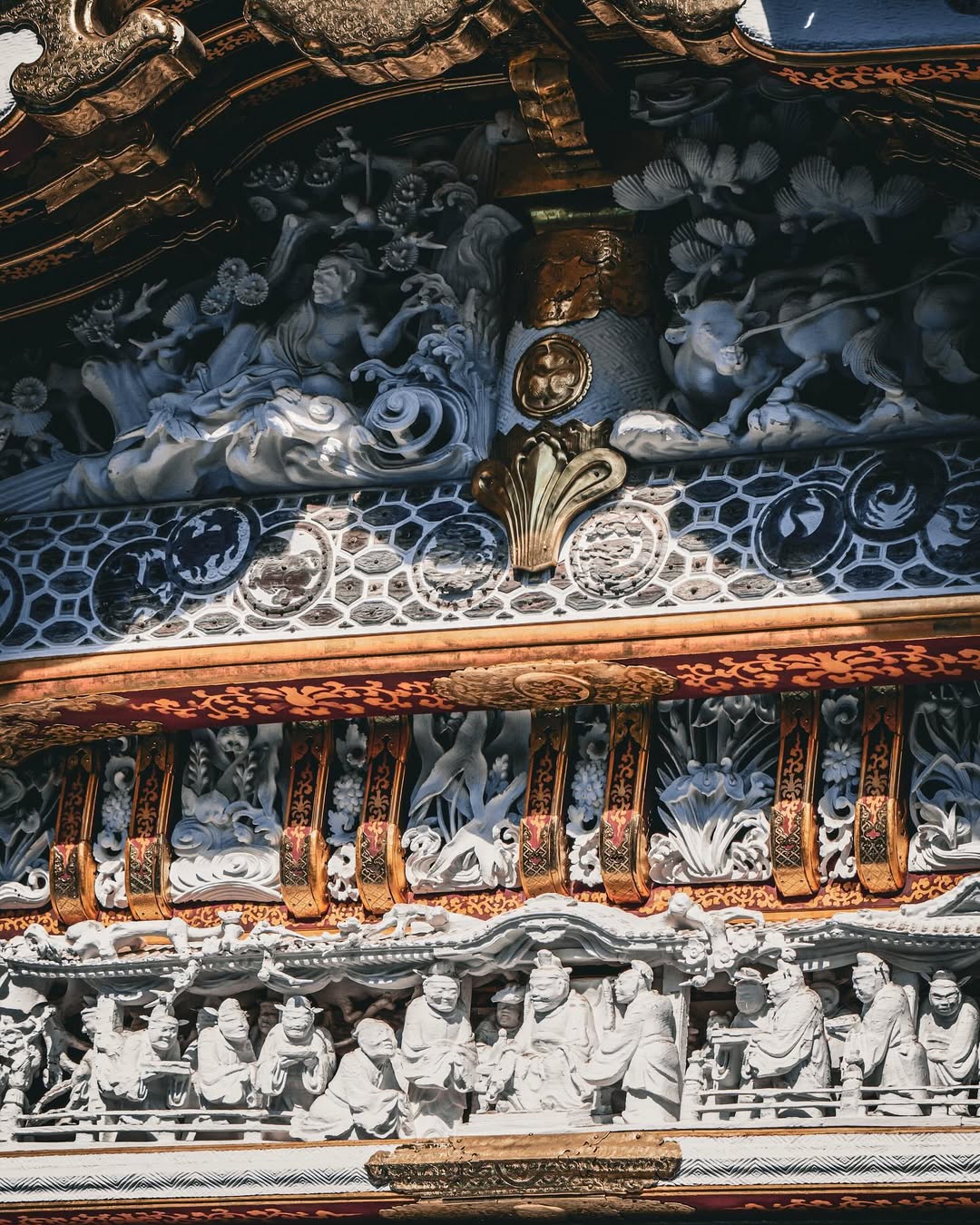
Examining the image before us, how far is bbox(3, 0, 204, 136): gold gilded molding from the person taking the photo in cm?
753

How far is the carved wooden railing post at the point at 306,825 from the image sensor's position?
27.1 ft

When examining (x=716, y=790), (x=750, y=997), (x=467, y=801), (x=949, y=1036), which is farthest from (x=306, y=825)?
(x=949, y=1036)

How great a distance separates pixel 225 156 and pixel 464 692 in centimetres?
167

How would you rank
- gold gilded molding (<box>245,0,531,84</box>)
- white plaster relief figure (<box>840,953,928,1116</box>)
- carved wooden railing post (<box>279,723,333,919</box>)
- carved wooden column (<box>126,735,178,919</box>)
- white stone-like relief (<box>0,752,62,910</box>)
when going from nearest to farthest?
1. gold gilded molding (<box>245,0,531,84</box>)
2. white plaster relief figure (<box>840,953,928,1116</box>)
3. carved wooden railing post (<box>279,723,333,919</box>)
4. carved wooden column (<box>126,735,178,919</box>)
5. white stone-like relief (<box>0,752,62,910</box>)

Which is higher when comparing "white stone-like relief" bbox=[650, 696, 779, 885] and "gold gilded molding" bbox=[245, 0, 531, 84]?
"gold gilded molding" bbox=[245, 0, 531, 84]

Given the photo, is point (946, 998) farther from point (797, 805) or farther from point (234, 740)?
point (234, 740)

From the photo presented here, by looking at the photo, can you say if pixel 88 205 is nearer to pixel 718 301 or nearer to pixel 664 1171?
pixel 718 301

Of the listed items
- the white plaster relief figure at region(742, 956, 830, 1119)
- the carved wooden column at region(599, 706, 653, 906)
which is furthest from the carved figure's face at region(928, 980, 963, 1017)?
the carved wooden column at region(599, 706, 653, 906)

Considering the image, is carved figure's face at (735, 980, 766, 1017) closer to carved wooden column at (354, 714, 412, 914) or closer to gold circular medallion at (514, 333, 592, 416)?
carved wooden column at (354, 714, 412, 914)

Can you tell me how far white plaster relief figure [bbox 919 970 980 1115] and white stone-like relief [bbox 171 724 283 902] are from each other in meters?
1.92

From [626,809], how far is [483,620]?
67 centimetres

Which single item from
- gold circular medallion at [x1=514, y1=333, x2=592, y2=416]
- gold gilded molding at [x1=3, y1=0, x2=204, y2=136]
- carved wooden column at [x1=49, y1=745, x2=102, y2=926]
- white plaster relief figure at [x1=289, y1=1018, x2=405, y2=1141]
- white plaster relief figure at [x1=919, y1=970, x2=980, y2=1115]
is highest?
gold gilded molding at [x1=3, y1=0, x2=204, y2=136]

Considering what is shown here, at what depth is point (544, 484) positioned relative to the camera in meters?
7.96

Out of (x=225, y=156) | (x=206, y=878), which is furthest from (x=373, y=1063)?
(x=225, y=156)
